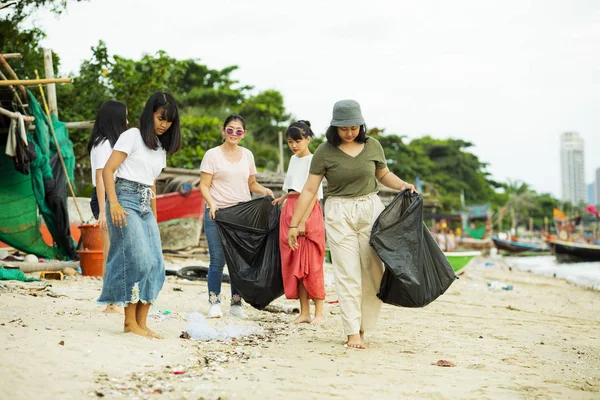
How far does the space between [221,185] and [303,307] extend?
1.28 metres

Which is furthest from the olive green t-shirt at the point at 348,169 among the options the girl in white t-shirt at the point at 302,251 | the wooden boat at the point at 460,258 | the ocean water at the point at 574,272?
the ocean water at the point at 574,272

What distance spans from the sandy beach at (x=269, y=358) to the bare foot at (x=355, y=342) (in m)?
0.07

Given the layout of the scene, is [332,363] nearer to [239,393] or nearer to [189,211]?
[239,393]

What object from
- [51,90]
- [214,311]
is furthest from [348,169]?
[51,90]

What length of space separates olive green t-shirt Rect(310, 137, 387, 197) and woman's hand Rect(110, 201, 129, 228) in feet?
4.60

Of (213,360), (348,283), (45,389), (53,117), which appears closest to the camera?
(45,389)

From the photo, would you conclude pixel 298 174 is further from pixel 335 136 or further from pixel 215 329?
pixel 215 329

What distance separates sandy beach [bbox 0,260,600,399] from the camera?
3.12 meters

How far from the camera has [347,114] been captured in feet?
14.9

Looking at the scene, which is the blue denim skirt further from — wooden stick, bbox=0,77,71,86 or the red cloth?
wooden stick, bbox=0,77,71,86

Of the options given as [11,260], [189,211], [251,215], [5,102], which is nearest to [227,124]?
[251,215]

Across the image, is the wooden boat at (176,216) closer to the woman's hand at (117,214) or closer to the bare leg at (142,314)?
the bare leg at (142,314)

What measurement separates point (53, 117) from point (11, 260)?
200cm

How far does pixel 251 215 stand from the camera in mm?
5789
